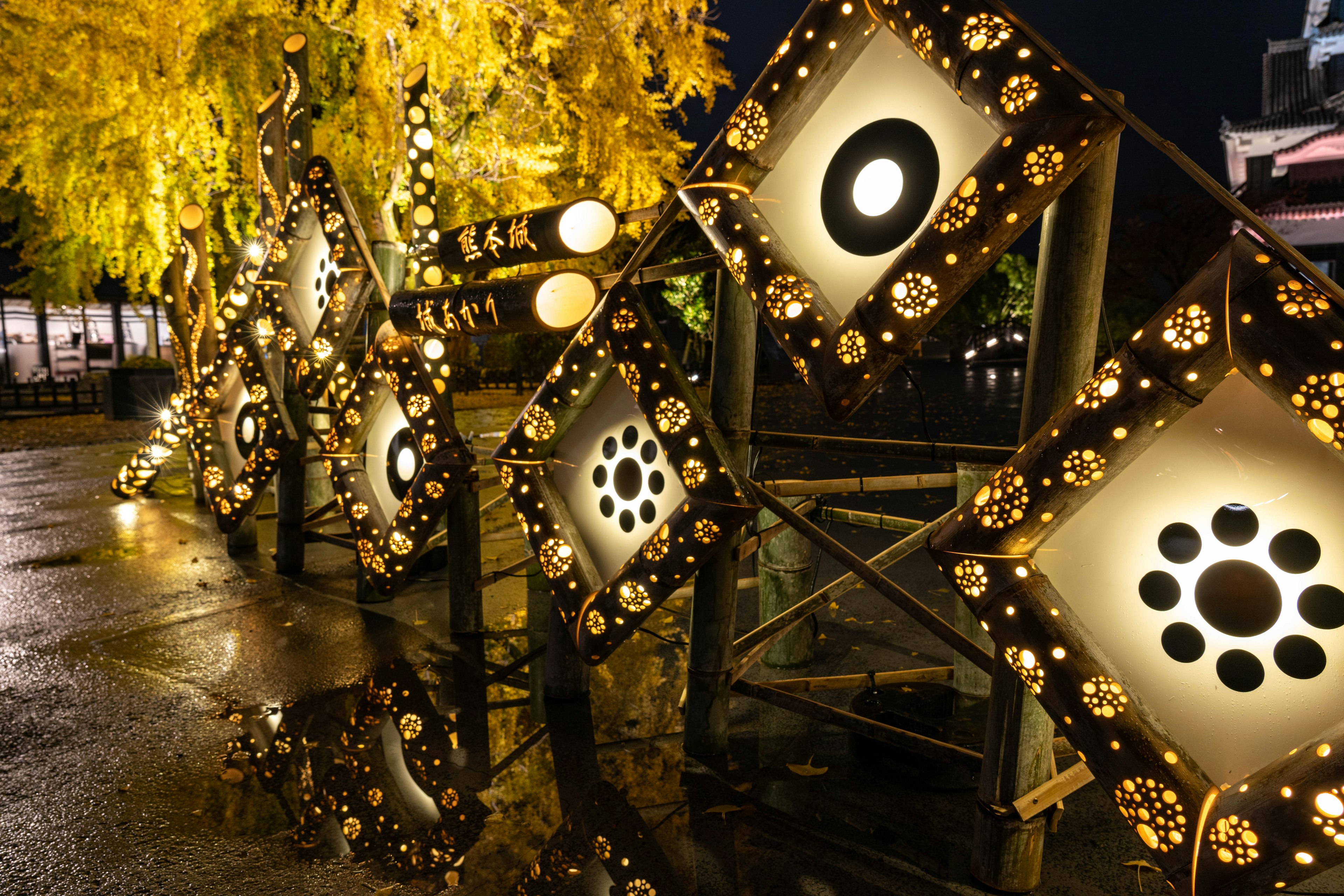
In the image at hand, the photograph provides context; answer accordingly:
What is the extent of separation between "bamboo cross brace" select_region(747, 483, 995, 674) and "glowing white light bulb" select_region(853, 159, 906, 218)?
1457mm

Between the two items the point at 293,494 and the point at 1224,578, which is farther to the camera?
the point at 293,494

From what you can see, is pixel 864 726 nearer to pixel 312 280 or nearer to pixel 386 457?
pixel 386 457

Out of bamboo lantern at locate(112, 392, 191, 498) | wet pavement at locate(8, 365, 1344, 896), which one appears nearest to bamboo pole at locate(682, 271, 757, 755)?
wet pavement at locate(8, 365, 1344, 896)

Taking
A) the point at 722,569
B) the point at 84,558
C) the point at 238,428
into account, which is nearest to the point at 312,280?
the point at 238,428

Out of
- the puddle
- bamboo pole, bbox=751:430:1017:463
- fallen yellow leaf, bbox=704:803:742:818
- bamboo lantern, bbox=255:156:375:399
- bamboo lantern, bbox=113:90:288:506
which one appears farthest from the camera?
the puddle

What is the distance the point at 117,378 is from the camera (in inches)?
840

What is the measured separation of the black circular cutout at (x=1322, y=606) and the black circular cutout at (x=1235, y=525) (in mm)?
213

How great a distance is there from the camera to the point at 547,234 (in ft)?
15.6

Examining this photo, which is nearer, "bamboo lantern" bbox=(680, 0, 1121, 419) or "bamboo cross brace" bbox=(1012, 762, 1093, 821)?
"bamboo lantern" bbox=(680, 0, 1121, 419)

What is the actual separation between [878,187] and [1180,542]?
188 centimetres

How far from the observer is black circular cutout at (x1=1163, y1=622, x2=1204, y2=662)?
2.74m

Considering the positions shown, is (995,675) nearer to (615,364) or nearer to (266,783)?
(615,364)

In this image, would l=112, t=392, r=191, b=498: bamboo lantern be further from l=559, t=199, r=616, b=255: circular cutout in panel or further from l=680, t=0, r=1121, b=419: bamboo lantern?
l=680, t=0, r=1121, b=419: bamboo lantern

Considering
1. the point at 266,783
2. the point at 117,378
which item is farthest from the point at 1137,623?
the point at 117,378
